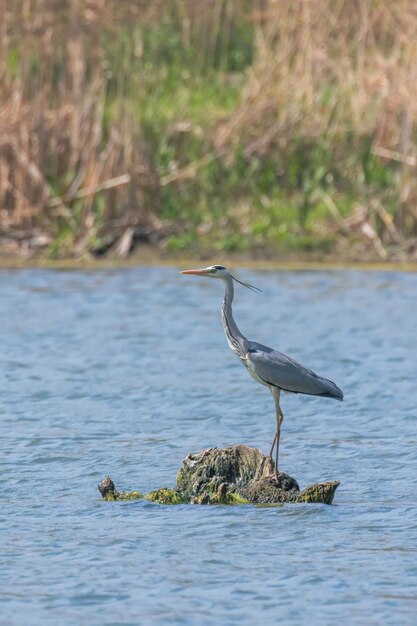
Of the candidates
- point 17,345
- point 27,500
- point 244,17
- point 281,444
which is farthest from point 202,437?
point 244,17

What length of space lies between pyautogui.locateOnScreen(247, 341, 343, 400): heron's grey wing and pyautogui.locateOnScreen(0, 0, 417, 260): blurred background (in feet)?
26.5

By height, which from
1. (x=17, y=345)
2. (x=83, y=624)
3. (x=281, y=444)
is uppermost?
(x=83, y=624)

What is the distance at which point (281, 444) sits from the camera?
9.26 metres

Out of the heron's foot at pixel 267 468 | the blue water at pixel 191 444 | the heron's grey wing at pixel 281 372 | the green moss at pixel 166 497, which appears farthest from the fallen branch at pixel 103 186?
the heron's foot at pixel 267 468

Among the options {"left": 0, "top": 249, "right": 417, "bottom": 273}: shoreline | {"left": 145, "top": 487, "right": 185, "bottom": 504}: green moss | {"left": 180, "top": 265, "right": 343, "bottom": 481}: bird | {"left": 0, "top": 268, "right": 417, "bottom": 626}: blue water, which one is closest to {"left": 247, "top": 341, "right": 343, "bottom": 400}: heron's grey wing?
{"left": 180, "top": 265, "right": 343, "bottom": 481}: bird

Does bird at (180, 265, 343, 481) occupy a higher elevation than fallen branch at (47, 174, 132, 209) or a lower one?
higher

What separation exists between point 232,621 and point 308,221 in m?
11.1

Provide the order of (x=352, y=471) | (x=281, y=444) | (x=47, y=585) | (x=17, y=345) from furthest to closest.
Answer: (x=17, y=345), (x=281, y=444), (x=352, y=471), (x=47, y=585)

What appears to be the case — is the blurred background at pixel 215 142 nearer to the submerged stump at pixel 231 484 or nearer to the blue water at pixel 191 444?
the blue water at pixel 191 444

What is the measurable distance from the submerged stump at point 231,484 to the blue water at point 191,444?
89 mm

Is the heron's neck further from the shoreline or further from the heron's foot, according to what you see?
the shoreline

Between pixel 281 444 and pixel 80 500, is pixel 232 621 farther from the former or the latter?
pixel 281 444

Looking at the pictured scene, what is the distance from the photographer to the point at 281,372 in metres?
8.01

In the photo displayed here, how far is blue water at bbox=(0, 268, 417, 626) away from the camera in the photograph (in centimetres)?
617
